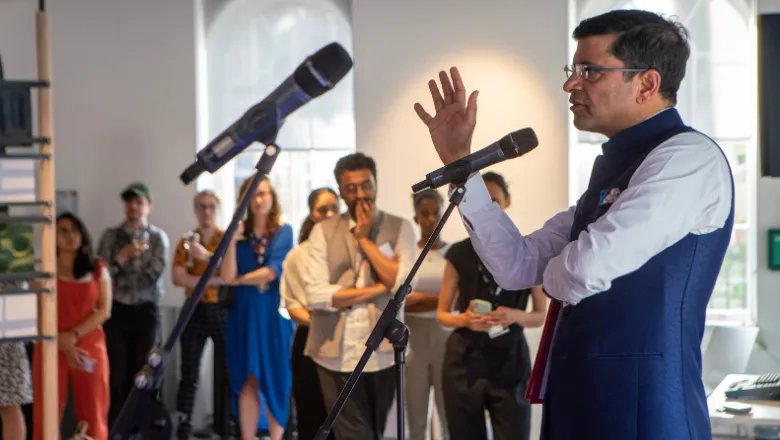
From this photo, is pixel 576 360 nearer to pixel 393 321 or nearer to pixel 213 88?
pixel 393 321

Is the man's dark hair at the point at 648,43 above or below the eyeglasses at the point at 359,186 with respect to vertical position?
above

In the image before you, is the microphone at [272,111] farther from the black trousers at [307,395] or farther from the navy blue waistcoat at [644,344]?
the black trousers at [307,395]

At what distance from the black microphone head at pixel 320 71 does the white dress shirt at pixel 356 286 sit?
2228 millimetres

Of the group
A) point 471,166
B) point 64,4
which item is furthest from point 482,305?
point 64,4

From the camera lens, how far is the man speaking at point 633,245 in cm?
179

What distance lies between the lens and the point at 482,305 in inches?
161

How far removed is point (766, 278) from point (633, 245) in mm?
4054

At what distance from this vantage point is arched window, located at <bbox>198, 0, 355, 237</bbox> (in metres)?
6.78

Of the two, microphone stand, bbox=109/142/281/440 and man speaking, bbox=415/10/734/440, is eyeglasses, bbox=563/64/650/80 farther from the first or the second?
microphone stand, bbox=109/142/281/440

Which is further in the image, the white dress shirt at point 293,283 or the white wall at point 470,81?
the white wall at point 470,81

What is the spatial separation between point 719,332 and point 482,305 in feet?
6.61

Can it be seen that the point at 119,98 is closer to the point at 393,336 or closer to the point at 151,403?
the point at 393,336

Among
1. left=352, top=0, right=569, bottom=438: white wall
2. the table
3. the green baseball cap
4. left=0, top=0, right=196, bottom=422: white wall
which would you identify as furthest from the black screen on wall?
the green baseball cap

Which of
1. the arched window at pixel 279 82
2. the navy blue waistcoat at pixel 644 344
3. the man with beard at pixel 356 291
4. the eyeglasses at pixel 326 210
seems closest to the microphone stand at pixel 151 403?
the navy blue waistcoat at pixel 644 344
